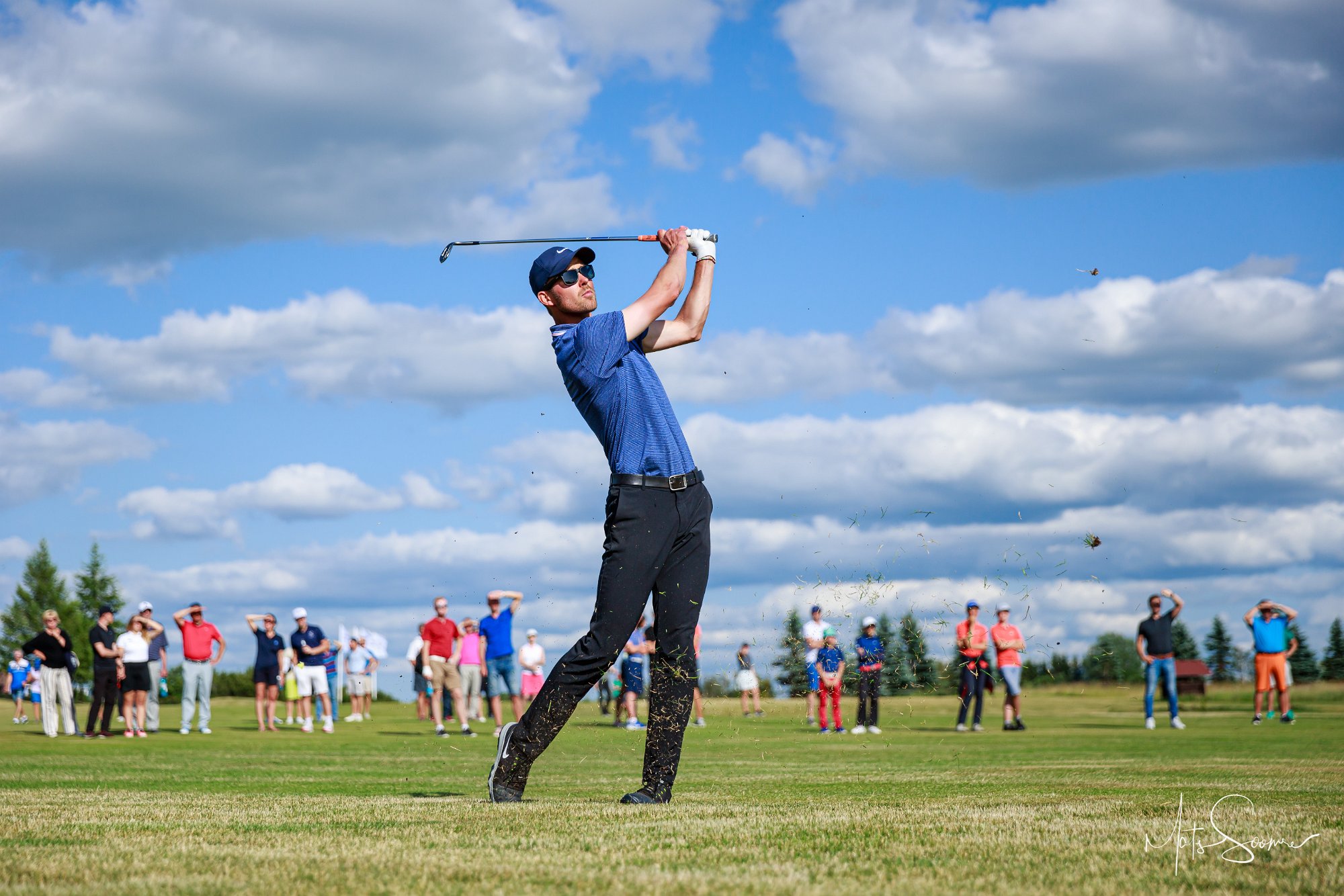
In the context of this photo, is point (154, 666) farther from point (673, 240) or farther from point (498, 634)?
point (673, 240)

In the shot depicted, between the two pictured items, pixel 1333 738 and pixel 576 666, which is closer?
pixel 576 666

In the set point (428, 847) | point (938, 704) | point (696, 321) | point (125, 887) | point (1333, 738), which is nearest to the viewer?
point (125, 887)

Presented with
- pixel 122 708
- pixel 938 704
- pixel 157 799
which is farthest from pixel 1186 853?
pixel 938 704

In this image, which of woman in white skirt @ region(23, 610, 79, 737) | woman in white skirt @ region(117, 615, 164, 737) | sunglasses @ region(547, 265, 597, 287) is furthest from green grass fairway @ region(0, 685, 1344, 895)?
woman in white skirt @ region(23, 610, 79, 737)

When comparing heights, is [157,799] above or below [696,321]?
below

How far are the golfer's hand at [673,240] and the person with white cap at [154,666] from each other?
1900 centimetres

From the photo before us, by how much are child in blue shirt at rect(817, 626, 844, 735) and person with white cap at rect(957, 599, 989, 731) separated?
1816 mm

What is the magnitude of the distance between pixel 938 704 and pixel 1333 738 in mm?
21099

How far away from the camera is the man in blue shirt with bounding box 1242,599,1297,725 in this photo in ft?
75.7

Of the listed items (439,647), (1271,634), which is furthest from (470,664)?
(1271,634)

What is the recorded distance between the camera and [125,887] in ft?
11.8

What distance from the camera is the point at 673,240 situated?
6461mm

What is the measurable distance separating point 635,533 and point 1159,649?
59.1ft

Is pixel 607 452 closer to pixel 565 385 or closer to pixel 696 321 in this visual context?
pixel 565 385
